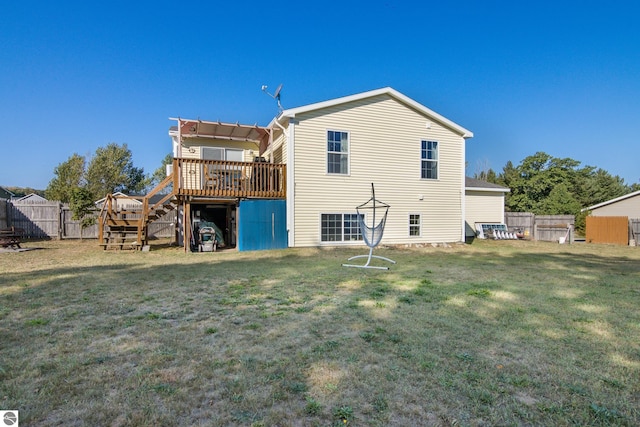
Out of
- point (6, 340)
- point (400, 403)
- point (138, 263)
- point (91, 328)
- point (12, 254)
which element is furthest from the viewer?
point (12, 254)

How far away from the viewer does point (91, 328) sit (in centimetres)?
366

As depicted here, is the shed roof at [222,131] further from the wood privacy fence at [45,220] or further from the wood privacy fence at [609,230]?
the wood privacy fence at [609,230]

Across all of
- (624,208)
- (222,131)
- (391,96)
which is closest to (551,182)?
(624,208)

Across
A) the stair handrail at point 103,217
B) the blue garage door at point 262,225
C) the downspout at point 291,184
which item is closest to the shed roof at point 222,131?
the downspout at point 291,184

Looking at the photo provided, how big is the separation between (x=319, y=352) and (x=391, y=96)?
1255cm

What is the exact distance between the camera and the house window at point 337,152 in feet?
42.5

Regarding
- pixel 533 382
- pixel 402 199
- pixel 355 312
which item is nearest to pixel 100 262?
pixel 355 312

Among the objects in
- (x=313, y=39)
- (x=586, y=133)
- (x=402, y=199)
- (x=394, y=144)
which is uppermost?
(x=313, y=39)

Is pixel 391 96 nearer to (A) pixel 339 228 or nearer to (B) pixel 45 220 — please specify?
(A) pixel 339 228

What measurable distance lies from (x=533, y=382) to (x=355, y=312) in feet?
7.11

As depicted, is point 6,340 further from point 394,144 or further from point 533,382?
point 394,144

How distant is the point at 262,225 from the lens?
1223cm

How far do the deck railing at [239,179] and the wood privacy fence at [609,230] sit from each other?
56.3 feet

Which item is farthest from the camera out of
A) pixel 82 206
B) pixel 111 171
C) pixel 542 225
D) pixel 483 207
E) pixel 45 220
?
pixel 111 171
